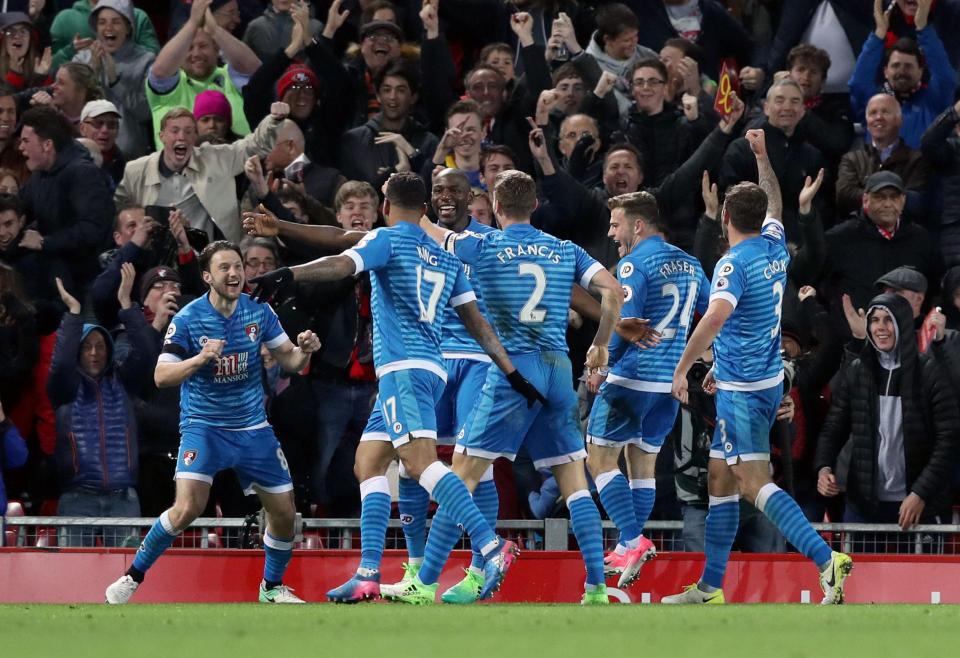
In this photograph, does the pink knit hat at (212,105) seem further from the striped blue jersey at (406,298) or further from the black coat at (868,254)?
the black coat at (868,254)

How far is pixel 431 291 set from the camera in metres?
10.6

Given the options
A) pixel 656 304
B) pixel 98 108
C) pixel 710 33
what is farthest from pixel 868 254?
A: pixel 98 108

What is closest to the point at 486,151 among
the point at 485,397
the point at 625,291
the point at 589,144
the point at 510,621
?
the point at 589,144

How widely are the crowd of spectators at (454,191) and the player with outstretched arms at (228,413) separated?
108 cm

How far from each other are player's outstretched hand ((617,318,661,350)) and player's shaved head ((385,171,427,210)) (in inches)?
67.3

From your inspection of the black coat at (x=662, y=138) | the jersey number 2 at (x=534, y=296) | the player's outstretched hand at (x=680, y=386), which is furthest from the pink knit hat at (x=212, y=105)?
the player's outstretched hand at (x=680, y=386)

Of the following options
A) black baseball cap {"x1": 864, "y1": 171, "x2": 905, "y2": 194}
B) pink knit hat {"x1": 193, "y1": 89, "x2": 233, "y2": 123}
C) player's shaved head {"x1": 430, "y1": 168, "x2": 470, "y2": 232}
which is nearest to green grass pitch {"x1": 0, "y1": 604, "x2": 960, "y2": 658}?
player's shaved head {"x1": 430, "y1": 168, "x2": 470, "y2": 232}

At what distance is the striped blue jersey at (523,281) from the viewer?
1127 centimetres

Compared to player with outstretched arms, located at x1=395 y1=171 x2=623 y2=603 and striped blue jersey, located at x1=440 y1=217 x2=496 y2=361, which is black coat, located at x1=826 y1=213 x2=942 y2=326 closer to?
player with outstretched arms, located at x1=395 y1=171 x2=623 y2=603

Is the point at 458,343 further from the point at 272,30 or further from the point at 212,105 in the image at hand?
the point at 272,30

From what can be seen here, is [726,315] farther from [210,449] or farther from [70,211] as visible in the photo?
[70,211]

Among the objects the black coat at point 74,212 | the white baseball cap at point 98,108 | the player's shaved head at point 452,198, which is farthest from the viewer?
the white baseball cap at point 98,108

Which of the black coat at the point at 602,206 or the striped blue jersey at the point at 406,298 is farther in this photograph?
the black coat at the point at 602,206

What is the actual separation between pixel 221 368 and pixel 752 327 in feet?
11.8
